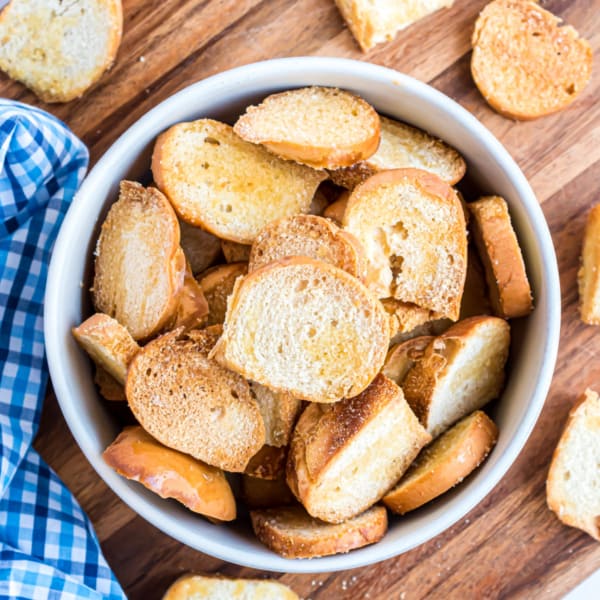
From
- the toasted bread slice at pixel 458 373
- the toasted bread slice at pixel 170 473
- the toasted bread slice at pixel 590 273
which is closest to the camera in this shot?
the toasted bread slice at pixel 170 473

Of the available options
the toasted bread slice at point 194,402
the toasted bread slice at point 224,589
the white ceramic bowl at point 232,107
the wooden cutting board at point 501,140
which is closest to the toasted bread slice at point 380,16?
the wooden cutting board at point 501,140

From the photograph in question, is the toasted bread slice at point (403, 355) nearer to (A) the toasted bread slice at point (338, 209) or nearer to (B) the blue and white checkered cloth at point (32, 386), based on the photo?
(A) the toasted bread slice at point (338, 209)

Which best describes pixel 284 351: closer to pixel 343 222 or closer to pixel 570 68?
pixel 343 222

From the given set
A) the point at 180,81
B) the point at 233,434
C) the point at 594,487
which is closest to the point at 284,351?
the point at 233,434

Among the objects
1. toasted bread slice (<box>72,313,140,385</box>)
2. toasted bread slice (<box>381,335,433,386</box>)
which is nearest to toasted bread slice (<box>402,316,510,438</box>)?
toasted bread slice (<box>381,335,433,386</box>)

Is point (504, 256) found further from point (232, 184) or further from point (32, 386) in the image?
point (32, 386)

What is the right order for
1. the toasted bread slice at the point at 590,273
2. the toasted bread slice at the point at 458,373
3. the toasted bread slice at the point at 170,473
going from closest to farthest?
the toasted bread slice at the point at 170,473, the toasted bread slice at the point at 458,373, the toasted bread slice at the point at 590,273
